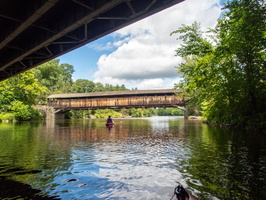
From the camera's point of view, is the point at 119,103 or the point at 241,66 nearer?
the point at 241,66

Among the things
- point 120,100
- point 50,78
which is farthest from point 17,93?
point 50,78

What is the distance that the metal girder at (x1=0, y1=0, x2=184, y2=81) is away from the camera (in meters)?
6.83

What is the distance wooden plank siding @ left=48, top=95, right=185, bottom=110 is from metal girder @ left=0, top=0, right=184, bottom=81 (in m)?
29.3

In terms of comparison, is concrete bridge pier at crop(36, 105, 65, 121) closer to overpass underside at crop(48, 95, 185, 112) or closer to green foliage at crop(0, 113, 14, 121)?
overpass underside at crop(48, 95, 185, 112)

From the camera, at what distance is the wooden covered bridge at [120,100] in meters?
39.0

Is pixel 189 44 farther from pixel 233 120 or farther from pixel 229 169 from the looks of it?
pixel 229 169

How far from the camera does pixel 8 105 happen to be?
114ft

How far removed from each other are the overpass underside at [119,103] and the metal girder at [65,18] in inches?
1153

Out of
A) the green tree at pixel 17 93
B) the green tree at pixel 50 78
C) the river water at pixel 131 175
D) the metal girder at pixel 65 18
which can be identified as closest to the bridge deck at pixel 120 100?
the green tree at pixel 17 93

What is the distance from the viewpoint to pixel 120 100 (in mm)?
42250

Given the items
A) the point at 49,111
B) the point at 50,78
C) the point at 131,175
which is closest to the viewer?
the point at 131,175

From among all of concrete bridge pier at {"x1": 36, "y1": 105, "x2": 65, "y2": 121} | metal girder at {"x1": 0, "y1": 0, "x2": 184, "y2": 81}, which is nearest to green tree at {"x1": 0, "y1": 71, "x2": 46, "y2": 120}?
concrete bridge pier at {"x1": 36, "y1": 105, "x2": 65, "y2": 121}

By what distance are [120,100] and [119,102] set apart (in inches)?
19.1

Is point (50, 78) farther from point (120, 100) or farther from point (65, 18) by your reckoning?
point (65, 18)
